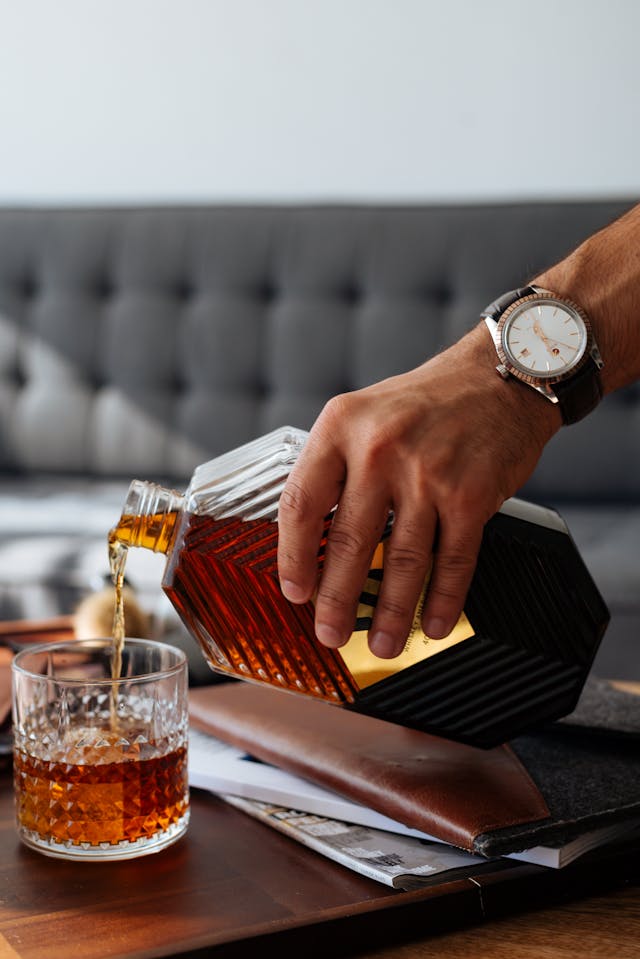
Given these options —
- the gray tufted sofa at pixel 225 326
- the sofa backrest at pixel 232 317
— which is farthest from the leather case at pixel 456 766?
the sofa backrest at pixel 232 317

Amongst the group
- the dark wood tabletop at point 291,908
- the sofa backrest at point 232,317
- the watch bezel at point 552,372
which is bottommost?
the dark wood tabletop at point 291,908

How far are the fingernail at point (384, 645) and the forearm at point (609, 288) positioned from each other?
24 centimetres

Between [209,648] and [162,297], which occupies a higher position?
[162,297]

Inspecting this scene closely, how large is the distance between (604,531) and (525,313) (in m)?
1.34

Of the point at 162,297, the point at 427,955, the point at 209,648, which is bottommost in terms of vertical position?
the point at 427,955

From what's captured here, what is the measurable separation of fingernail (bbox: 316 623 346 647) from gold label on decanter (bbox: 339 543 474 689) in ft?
0.08

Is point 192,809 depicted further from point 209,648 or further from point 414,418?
point 414,418

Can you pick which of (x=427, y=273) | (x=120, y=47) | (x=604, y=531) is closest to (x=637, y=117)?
(x=427, y=273)

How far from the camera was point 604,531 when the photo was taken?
6.36 feet

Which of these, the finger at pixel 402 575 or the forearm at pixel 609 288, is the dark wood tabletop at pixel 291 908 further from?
the forearm at pixel 609 288

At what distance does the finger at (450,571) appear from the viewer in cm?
57

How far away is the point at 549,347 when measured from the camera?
25.8 inches

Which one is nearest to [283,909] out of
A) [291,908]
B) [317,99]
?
[291,908]

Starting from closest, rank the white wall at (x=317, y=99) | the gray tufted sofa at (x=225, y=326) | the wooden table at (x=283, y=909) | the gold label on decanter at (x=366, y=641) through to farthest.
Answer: the wooden table at (x=283, y=909) → the gold label on decanter at (x=366, y=641) → the gray tufted sofa at (x=225, y=326) → the white wall at (x=317, y=99)
